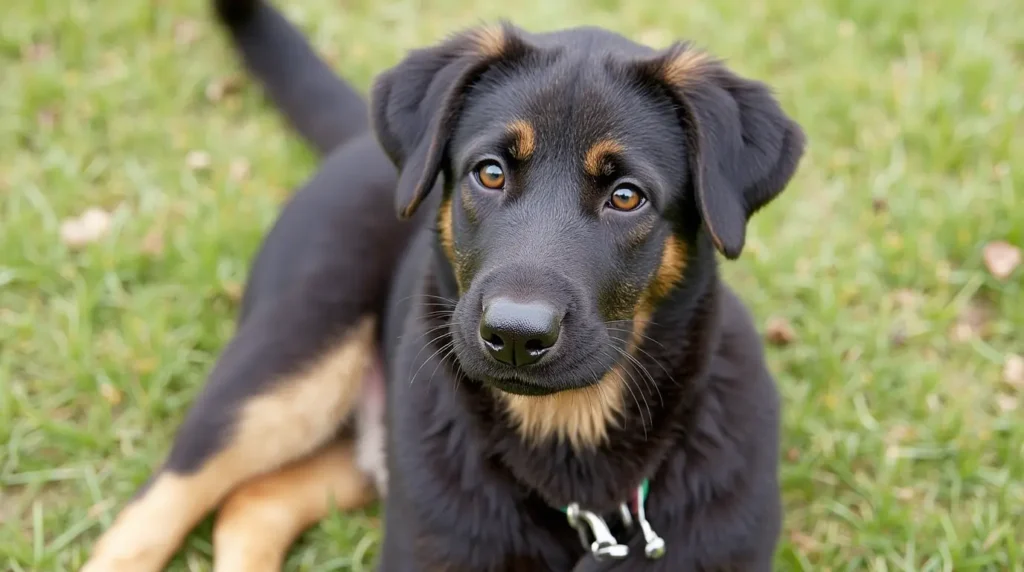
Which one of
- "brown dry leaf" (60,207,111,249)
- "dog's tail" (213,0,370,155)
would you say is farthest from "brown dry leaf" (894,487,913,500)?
"brown dry leaf" (60,207,111,249)

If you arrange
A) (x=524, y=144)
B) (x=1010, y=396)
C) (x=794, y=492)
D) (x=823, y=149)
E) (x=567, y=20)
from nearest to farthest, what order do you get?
(x=524, y=144), (x=794, y=492), (x=1010, y=396), (x=823, y=149), (x=567, y=20)

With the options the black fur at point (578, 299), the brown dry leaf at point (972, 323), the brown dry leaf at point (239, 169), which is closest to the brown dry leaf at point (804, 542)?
the black fur at point (578, 299)

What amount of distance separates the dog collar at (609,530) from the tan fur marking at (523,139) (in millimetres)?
1088

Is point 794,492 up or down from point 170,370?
down

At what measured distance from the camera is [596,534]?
3.06 metres

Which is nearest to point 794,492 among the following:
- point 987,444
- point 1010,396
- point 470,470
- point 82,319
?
point 987,444

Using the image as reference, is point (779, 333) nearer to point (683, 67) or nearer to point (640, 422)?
point (640, 422)

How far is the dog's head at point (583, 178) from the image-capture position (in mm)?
2715

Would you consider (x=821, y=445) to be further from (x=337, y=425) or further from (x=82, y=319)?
(x=82, y=319)

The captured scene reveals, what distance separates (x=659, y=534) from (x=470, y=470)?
24.5 inches

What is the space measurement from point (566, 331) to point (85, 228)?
331cm

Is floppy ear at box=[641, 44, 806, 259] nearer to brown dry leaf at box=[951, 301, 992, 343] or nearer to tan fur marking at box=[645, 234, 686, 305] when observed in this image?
tan fur marking at box=[645, 234, 686, 305]

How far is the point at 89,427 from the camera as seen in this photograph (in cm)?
417

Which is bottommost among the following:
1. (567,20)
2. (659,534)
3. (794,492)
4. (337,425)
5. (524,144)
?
(794,492)
